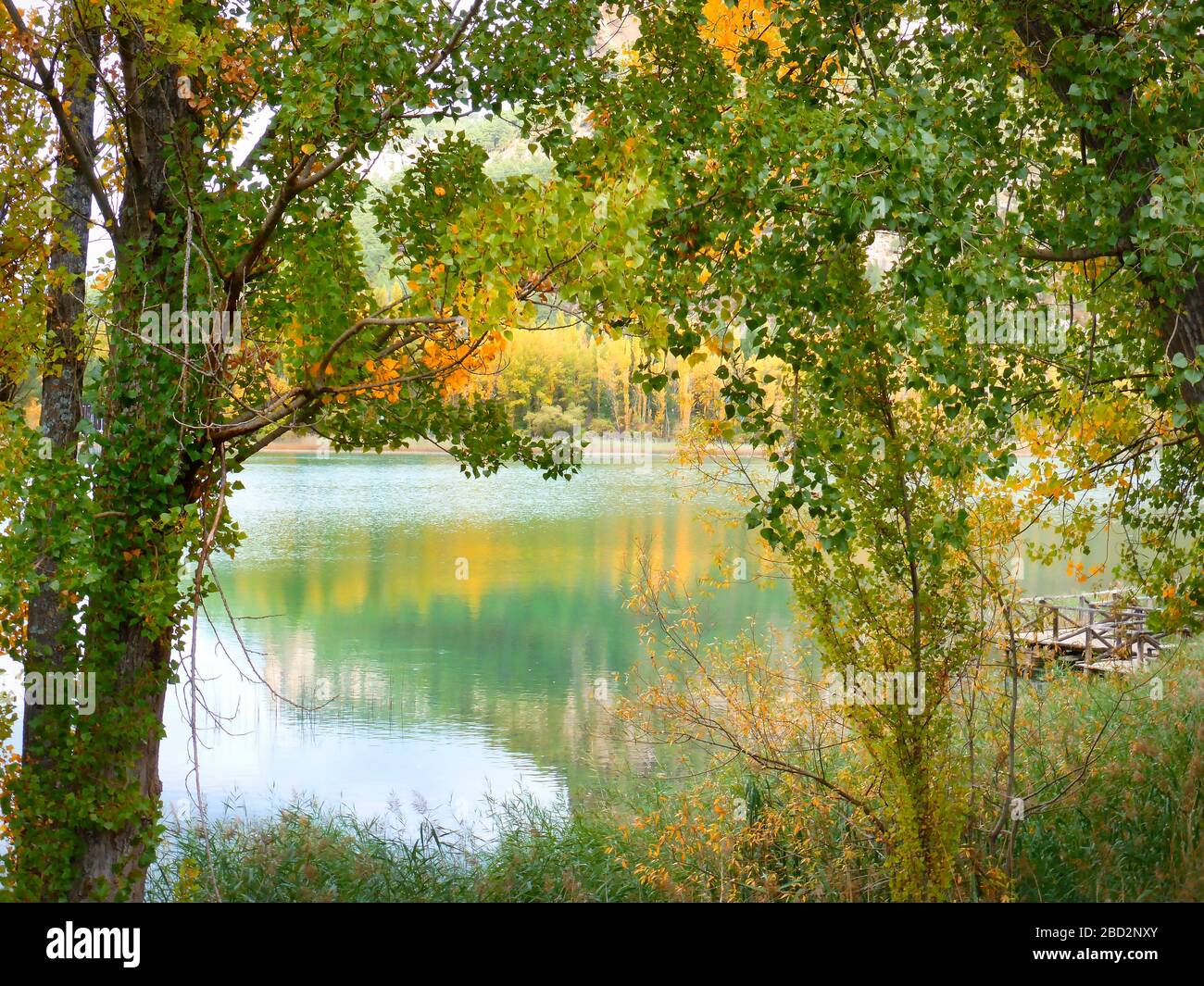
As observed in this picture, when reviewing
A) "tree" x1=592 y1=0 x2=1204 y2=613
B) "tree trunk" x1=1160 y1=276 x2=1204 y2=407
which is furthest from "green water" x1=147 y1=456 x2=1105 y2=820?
"tree trunk" x1=1160 y1=276 x2=1204 y2=407

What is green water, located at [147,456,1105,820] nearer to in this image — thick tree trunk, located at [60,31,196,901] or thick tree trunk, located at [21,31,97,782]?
thick tree trunk, located at [60,31,196,901]

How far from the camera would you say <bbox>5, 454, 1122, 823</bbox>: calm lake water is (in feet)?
35.3

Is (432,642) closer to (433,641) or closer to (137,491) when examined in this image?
(433,641)

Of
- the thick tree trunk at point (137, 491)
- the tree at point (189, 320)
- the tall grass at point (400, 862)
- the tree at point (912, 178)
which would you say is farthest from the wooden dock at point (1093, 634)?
the thick tree trunk at point (137, 491)

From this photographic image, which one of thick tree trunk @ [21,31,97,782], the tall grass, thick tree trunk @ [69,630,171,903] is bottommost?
the tall grass

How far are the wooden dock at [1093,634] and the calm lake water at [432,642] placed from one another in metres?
1.75

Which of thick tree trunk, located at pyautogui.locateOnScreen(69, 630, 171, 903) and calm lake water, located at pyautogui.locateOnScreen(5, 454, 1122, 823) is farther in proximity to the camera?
Result: calm lake water, located at pyautogui.locateOnScreen(5, 454, 1122, 823)

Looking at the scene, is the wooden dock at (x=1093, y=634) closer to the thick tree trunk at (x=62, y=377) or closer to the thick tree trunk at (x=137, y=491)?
the thick tree trunk at (x=137, y=491)

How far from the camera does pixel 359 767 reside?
1152cm

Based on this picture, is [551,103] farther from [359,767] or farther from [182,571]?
[359,767]

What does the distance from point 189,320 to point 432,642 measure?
11.8 meters

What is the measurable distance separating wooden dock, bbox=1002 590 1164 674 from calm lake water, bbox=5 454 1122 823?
175 centimetres

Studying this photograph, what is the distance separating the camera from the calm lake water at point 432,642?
1076 cm
